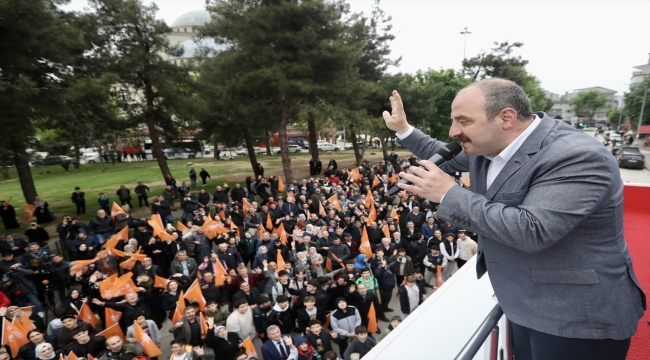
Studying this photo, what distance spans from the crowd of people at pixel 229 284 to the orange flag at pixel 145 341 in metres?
0.03

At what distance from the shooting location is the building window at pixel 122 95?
51.4 feet

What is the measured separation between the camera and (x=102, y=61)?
42.0 ft

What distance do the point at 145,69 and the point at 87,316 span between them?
11.9 m

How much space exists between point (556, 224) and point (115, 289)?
7.15m

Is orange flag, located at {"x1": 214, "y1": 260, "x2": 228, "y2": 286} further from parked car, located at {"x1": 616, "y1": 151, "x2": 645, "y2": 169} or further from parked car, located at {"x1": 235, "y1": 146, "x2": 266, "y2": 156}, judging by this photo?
parked car, located at {"x1": 235, "y1": 146, "x2": 266, "y2": 156}

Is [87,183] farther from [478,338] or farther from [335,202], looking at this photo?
[478,338]

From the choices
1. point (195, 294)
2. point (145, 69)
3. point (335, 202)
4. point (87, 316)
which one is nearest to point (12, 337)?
point (87, 316)

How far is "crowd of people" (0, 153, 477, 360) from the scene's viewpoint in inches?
204

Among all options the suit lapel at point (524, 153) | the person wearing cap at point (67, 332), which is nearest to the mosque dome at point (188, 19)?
the person wearing cap at point (67, 332)

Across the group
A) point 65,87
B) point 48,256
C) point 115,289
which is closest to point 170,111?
point 65,87

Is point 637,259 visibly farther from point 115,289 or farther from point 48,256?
point 48,256

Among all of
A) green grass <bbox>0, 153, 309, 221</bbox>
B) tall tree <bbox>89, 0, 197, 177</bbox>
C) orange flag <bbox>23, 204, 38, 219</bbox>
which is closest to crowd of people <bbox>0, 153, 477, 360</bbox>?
orange flag <bbox>23, 204, 38, 219</bbox>

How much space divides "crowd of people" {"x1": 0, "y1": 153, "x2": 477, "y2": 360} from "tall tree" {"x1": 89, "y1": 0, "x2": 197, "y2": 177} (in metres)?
7.11

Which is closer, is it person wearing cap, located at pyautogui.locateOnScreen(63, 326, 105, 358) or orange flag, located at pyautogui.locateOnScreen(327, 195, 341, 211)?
person wearing cap, located at pyautogui.locateOnScreen(63, 326, 105, 358)
